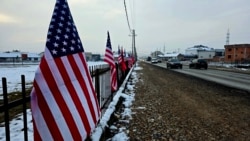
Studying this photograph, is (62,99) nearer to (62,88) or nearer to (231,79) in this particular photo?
(62,88)

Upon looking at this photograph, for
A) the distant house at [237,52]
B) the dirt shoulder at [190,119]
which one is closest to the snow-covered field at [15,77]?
the dirt shoulder at [190,119]

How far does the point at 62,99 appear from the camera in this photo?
2.48 metres

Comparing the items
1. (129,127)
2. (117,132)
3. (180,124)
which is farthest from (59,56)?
(180,124)

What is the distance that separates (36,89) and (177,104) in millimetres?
7002

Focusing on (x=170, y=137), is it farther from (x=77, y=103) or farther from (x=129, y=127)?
(x=77, y=103)

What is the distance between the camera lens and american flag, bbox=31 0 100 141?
88.6 inches

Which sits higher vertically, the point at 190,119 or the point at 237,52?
the point at 237,52

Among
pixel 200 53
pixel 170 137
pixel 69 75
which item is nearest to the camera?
pixel 69 75

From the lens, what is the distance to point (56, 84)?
2400mm

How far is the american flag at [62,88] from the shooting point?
225 cm

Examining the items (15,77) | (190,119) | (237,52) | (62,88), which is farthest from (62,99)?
(237,52)

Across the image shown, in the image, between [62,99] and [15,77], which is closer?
[62,99]

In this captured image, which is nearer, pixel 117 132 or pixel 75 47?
pixel 75 47

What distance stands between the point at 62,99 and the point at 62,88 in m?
0.12
